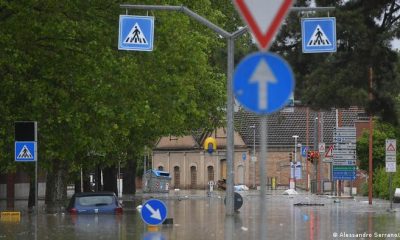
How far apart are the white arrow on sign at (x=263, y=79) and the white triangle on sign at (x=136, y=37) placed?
41.9 ft

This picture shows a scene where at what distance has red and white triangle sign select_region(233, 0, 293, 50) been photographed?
872cm

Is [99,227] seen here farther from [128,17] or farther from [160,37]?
[128,17]

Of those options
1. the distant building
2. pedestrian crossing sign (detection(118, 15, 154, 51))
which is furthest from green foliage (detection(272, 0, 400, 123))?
the distant building

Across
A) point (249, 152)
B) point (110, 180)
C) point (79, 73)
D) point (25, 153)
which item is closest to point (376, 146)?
point (110, 180)

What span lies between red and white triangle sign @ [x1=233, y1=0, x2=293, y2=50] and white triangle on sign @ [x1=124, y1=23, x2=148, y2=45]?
12587 mm

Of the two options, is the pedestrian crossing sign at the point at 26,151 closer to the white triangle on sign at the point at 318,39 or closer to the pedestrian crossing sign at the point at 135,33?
the pedestrian crossing sign at the point at 135,33

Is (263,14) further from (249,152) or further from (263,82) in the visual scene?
(249,152)

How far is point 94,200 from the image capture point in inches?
1266

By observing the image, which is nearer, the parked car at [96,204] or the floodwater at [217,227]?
the floodwater at [217,227]

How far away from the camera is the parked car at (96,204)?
32031mm

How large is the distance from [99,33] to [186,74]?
5.85m

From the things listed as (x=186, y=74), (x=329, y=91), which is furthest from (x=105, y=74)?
(x=329, y=91)

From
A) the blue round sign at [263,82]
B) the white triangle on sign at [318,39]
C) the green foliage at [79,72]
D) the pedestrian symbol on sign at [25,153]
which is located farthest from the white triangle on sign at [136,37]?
the blue round sign at [263,82]

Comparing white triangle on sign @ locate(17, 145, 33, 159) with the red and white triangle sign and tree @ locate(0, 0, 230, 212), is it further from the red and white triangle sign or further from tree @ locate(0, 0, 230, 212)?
the red and white triangle sign
